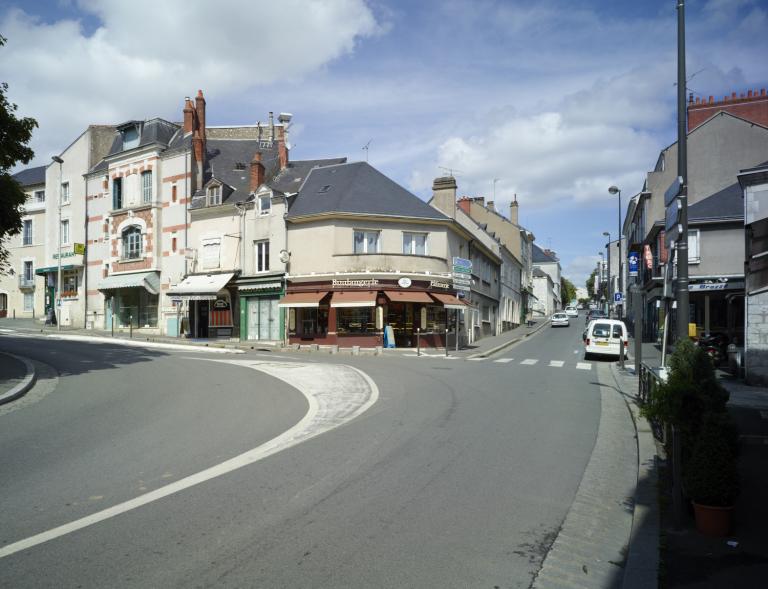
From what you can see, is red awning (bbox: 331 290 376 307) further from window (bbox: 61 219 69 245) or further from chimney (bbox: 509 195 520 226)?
chimney (bbox: 509 195 520 226)

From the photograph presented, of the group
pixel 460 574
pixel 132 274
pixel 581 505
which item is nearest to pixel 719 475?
pixel 581 505

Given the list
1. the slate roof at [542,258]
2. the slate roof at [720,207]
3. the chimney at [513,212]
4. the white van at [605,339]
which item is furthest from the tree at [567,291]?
the white van at [605,339]

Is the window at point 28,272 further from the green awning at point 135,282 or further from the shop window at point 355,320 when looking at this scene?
the shop window at point 355,320

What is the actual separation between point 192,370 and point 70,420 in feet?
24.6

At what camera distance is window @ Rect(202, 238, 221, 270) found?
114 ft

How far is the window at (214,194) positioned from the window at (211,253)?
2.21 m

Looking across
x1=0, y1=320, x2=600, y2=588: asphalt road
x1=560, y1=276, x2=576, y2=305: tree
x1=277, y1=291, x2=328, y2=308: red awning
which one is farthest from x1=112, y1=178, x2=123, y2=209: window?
x1=560, y1=276, x2=576, y2=305: tree

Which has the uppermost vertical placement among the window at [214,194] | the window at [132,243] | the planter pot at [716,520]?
the window at [214,194]

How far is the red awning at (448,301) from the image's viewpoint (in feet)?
98.9

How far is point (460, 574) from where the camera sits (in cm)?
420

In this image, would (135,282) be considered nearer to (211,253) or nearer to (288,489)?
(211,253)

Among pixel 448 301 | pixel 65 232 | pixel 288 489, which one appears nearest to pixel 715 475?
pixel 288 489

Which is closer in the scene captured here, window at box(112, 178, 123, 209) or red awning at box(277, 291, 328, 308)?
red awning at box(277, 291, 328, 308)

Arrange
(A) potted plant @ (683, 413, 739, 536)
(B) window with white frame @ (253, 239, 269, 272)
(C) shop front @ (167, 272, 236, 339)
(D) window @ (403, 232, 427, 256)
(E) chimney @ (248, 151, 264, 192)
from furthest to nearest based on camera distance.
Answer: (E) chimney @ (248, 151, 264, 192) < (C) shop front @ (167, 272, 236, 339) < (B) window with white frame @ (253, 239, 269, 272) < (D) window @ (403, 232, 427, 256) < (A) potted plant @ (683, 413, 739, 536)
